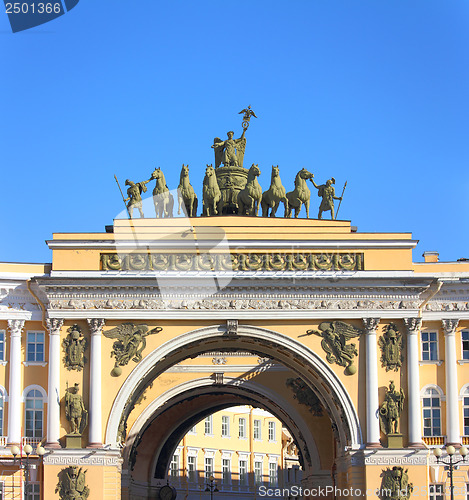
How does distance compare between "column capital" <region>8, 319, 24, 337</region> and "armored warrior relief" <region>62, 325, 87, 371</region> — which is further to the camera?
"column capital" <region>8, 319, 24, 337</region>

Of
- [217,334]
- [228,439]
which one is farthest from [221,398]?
[228,439]

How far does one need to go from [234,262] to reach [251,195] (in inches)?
155

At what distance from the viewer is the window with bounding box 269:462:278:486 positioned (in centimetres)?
7869

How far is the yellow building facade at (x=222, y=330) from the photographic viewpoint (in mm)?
43594

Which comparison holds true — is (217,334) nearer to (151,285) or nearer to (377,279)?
(151,285)

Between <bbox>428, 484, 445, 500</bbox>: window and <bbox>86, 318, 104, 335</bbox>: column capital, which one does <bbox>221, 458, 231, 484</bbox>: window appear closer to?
<bbox>428, 484, 445, 500</bbox>: window

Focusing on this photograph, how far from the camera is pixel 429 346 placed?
47.2m

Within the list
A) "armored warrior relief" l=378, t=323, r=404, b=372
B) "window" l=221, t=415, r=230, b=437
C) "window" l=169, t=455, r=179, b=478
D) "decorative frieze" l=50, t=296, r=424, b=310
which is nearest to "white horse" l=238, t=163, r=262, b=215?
"decorative frieze" l=50, t=296, r=424, b=310

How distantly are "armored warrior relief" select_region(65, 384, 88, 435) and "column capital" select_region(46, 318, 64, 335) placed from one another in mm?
A: 2362

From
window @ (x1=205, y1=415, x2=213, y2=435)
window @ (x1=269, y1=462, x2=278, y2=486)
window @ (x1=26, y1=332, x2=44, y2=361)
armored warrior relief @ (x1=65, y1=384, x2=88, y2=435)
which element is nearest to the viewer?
armored warrior relief @ (x1=65, y1=384, x2=88, y2=435)

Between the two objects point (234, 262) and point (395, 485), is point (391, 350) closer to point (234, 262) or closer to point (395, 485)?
point (395, 485)

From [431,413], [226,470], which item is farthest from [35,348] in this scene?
[226,470]

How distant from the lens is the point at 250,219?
46719 millimetres

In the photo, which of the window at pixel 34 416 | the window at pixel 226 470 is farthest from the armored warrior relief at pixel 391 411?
the window at pixel 226 470
